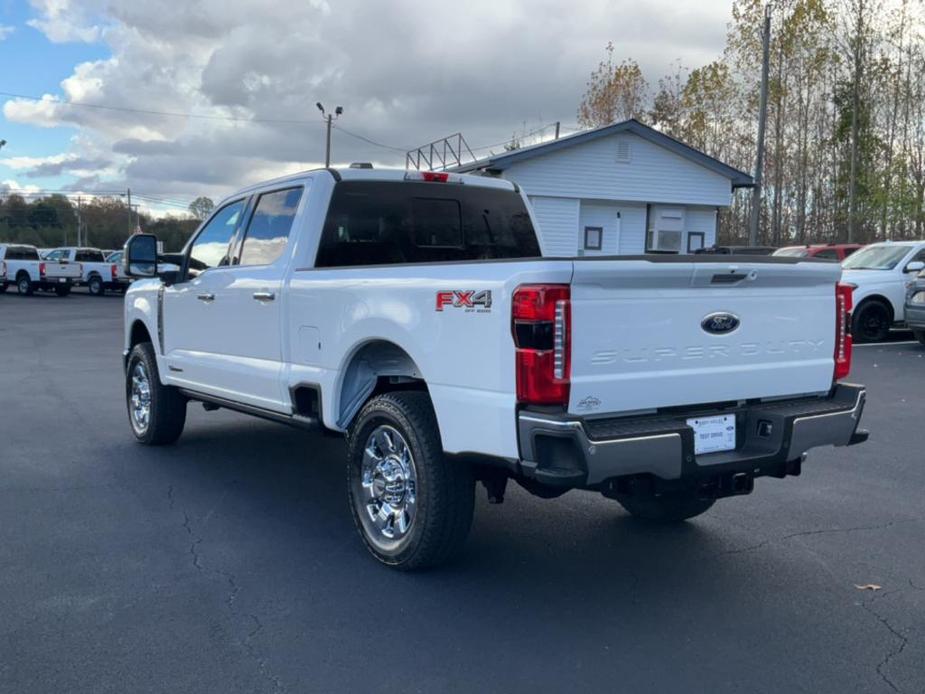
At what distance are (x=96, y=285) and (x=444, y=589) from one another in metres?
35.1

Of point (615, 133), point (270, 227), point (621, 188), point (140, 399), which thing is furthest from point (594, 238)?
point (270, 227)

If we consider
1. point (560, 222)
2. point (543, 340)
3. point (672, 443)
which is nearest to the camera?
point (543, 340)

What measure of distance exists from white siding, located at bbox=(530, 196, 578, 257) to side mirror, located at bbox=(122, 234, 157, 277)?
20.7 meters

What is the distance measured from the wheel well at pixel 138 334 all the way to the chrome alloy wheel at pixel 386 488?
3762mm

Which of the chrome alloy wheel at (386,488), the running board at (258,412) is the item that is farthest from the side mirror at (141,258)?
the chrome alloy wheel at (386,488)

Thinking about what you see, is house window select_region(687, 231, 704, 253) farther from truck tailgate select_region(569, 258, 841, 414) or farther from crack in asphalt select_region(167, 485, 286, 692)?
crack in asphalt select_region(167, 485, 286, 692)

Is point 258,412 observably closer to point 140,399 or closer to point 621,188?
point 140,399

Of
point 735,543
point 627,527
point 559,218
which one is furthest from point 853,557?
point 559,218

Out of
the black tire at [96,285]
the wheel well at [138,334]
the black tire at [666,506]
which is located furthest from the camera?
the black tire at [96,285]

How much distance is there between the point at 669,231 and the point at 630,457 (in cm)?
2676

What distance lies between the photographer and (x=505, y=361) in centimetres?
392

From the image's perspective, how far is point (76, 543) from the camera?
17.0ft

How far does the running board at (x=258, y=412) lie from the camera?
217 inches

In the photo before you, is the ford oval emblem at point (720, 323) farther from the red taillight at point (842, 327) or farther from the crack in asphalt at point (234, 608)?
the crack in asphalt at point (234, 608)
